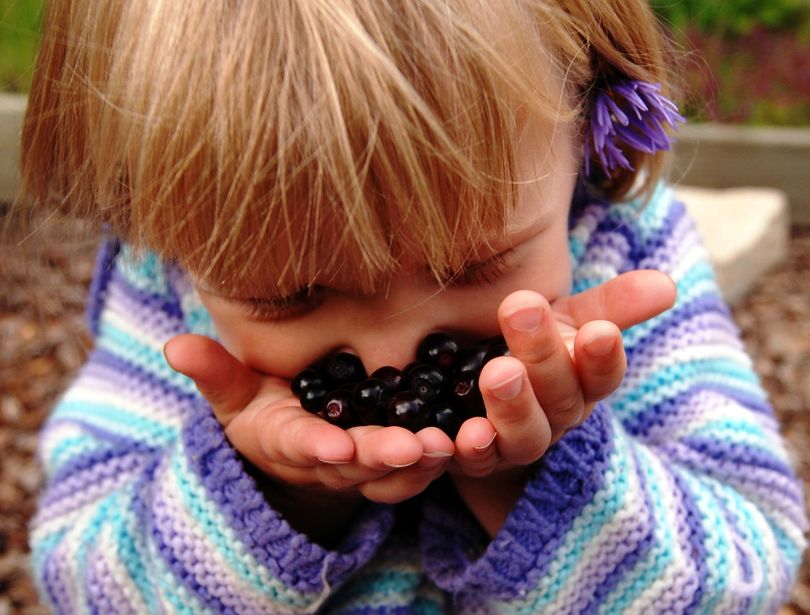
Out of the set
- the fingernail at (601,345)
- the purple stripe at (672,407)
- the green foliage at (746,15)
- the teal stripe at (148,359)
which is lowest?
the green foliage at (746,15)

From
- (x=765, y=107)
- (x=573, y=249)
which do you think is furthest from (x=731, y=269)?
(x=573, y=249)

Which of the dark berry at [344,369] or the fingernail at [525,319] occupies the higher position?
the fingernail at [525,319]

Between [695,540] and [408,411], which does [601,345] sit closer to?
[408,411]

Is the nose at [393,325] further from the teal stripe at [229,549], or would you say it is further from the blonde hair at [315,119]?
the teal stripe at [229,549]

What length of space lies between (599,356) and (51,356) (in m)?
1.94

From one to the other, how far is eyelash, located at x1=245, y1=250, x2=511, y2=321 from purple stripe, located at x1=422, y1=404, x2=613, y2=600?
21 centimetres

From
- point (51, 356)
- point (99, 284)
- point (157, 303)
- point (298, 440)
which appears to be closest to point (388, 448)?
point (298, 440)

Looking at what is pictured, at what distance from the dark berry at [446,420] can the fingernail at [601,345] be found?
0.56ft

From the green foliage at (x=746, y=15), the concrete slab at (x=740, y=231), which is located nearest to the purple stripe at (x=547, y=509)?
the concrete slab at (x=740, y=231)

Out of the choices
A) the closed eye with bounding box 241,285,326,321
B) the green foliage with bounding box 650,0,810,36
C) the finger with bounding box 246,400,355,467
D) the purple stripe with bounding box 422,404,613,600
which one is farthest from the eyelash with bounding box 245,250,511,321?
the green foliage with bounding box 650,0,810,36

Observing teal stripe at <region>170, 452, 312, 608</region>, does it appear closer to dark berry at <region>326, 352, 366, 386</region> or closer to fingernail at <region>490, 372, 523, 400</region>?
dark berry at <region>326, 352, 366, 386</region>

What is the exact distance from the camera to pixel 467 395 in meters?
0.85

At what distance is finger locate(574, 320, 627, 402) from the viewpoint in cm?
73

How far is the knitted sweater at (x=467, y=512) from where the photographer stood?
0.98 metres
